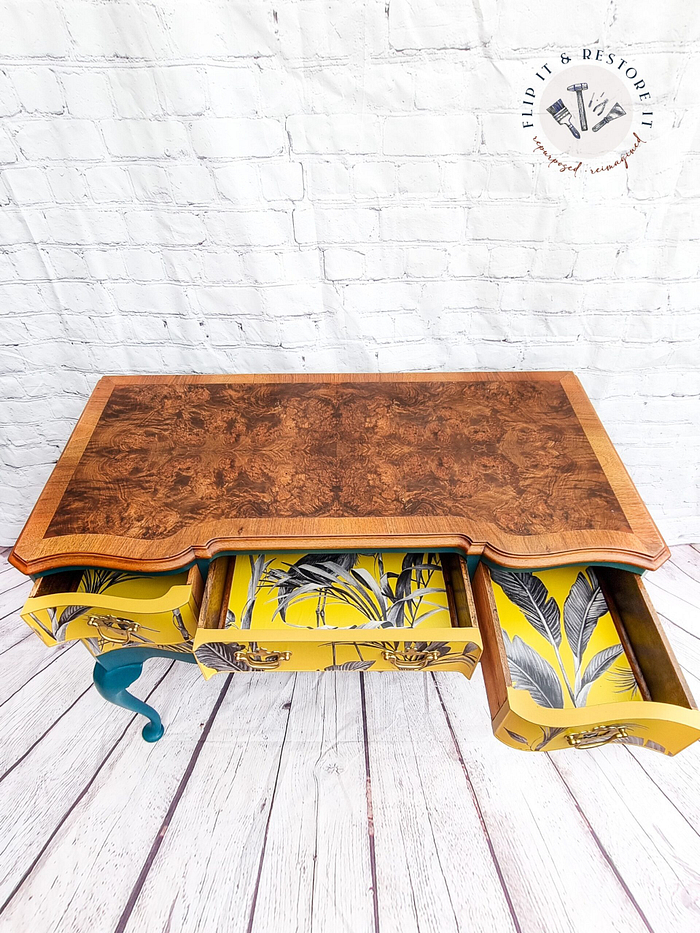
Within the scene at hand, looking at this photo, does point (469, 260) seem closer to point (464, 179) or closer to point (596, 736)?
point (464, 179)

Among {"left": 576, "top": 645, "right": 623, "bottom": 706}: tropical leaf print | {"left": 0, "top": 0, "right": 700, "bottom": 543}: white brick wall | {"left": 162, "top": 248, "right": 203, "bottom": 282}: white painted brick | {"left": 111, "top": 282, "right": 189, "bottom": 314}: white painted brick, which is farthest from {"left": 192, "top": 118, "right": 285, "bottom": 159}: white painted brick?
{"left": 576, "top": 645, "right": 623, "bottom": 706}: tropical leaf print

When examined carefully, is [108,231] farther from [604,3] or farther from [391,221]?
[604,3]

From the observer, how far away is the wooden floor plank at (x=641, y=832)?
3.44 feet

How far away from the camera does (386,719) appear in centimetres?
138

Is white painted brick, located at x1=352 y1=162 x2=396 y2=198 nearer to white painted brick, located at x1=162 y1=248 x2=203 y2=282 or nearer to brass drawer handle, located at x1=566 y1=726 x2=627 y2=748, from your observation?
white painted brick, located at x1=162 y1=248 x2=203 y2=282

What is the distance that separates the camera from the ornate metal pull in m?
0.95

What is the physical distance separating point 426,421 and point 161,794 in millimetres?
1076

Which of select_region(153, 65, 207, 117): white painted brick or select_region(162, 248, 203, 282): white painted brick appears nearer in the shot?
select_region(153, 65, 207, 117): white painted brick

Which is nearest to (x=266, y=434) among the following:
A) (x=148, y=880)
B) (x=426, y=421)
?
(x=426, y=421)

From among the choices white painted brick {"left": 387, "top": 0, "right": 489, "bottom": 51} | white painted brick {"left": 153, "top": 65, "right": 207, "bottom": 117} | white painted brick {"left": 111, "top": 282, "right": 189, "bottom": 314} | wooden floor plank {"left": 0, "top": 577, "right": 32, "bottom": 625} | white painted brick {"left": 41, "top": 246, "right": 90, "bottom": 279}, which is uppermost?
white painted brick {"left": 387, "top": 0, "right": 489, "bottom": 51}

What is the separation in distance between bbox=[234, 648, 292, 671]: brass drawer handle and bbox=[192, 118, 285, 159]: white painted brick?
1.05 m

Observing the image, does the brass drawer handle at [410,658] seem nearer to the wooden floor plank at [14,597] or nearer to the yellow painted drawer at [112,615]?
the yellow painted drawer at [112,615]

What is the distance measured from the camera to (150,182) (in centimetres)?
119

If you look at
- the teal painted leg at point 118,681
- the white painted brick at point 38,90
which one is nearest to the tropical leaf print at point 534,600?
the teal painted leg at point 118,681
